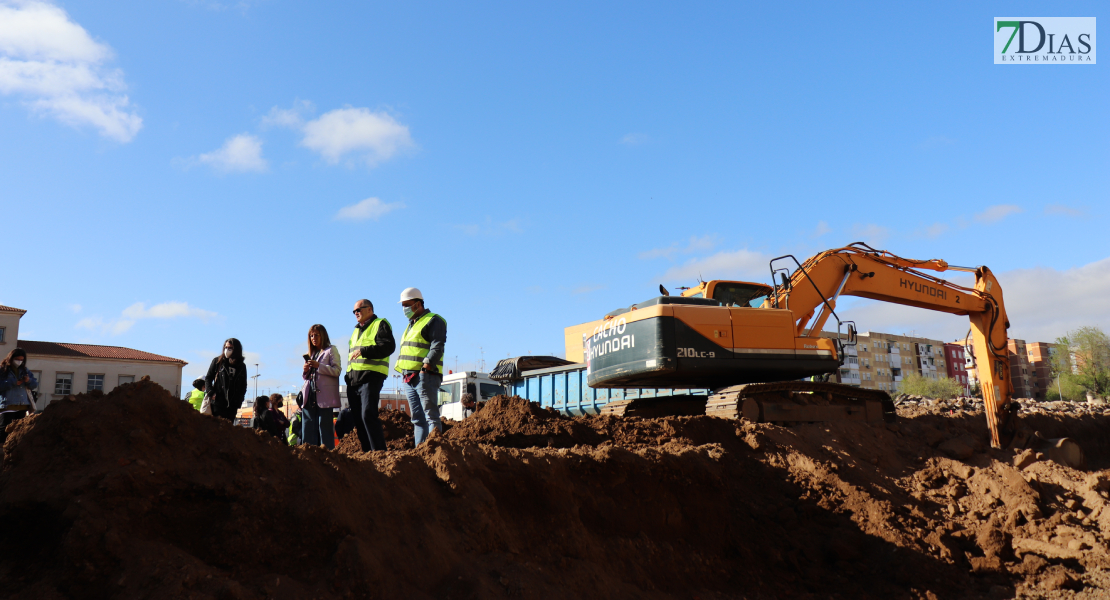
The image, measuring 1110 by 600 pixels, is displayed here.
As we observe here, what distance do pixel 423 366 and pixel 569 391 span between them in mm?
9887

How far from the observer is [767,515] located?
258 inches

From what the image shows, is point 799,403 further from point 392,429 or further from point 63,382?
point 63,382

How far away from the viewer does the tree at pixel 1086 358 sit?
55.1 meters

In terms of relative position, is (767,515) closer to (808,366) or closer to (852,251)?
(808,366)

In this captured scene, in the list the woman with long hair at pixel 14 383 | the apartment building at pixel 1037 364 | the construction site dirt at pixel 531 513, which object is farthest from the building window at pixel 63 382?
the apartment building at pixel 1037 364

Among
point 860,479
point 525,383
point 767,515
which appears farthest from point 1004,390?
point 525,383

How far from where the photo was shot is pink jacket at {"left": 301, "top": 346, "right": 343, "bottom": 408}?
6910 millimetres

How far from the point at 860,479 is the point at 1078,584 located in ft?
6.43

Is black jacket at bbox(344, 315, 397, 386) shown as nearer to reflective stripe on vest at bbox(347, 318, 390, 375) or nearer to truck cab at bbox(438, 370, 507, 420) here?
reflective stripe on vest at bbox(347, 318, 390, 375)

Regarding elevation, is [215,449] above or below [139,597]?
above

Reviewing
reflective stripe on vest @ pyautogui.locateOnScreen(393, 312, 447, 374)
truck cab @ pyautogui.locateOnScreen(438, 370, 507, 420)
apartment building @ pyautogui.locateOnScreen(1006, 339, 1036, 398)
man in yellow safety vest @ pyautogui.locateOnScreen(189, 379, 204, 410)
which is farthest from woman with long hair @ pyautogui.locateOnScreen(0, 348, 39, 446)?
apartment building @ pyautogui.locateOnScreen(1006, 339, 1036, 398)

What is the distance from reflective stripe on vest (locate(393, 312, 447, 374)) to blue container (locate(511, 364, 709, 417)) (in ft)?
28.0

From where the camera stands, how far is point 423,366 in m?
6.71

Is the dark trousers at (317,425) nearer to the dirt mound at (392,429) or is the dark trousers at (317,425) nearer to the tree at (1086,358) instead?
the dirt mound at (392,429)
